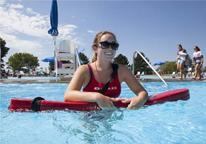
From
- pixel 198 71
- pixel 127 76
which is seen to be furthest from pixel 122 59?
pixel 127 76

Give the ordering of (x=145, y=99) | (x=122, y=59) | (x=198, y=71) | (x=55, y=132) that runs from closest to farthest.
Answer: (x=55, y=132) < (x=145, y=99) < (x=198, y=71) < (x=122, y=59)

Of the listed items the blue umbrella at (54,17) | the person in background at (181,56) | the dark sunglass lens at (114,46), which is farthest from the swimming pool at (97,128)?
the blue umbrella at (54,17)

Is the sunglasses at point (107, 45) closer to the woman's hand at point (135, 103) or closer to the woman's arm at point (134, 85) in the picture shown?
the woman's arm at point (134, 85)

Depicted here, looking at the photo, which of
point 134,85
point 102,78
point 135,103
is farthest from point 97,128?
point 134,85

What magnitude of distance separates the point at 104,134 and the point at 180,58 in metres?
8.19

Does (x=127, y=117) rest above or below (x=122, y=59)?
below

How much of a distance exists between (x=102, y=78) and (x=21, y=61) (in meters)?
63.1

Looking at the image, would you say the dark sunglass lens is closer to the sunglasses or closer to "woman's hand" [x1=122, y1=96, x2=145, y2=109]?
the sunglasses

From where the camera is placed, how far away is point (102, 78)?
6.27 feet

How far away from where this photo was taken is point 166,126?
182 cm

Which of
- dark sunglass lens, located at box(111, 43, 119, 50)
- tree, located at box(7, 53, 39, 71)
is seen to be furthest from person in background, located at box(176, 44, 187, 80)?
tree, located at box(7, 53, 39, 71)

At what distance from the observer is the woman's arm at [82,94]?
5.08 ft

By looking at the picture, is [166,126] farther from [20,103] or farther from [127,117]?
[20,103]

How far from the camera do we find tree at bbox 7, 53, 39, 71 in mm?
53719
